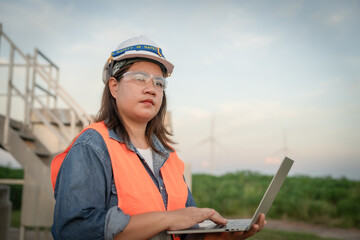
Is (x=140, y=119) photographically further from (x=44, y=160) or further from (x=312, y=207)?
(x=312, y=207)

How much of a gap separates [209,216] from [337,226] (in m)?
10.0

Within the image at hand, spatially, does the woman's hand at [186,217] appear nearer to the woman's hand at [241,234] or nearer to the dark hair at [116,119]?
the woman's hand at [241,234]

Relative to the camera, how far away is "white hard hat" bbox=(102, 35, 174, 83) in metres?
1.73

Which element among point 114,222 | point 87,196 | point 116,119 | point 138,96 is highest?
point 138,96

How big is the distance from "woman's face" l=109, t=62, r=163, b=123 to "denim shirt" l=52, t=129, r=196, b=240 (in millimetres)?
276

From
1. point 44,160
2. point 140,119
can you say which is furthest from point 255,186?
point 140,119

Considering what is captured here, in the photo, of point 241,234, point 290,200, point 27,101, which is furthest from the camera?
point 290,200

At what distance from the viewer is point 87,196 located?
4.50 feet

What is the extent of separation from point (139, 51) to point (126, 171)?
2.07 ft

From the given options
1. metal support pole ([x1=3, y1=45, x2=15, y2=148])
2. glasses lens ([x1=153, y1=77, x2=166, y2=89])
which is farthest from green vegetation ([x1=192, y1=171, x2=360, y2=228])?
glasses lens ([x1=153, y1=77, x2=166, y2=89])

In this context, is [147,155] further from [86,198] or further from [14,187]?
[14,187]

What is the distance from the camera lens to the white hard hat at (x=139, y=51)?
173cm

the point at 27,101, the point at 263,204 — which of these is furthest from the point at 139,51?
the point at 27,101

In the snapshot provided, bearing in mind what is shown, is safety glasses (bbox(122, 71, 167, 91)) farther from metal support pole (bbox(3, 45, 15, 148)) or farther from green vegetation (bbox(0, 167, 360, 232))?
green vegetation (bbox(0, 167, 360, 232))
